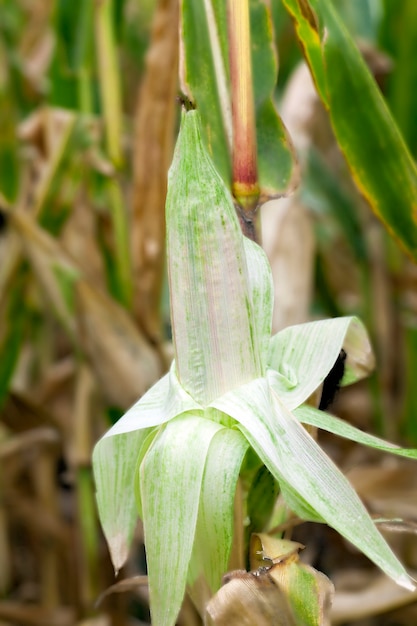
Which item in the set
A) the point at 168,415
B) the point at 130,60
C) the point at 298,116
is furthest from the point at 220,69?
the point at 130,60

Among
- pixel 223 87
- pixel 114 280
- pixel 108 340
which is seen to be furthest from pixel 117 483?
pixel 114 280

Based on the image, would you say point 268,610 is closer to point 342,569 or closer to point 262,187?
point 262,187

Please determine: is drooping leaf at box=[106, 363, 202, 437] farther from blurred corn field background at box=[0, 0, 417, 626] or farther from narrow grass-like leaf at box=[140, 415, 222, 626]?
blurred corn field background at box=[0, 0, 417, 626]

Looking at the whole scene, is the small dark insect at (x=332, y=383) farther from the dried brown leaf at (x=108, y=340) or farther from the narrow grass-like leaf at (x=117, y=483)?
the dried brown leaf at (x=108, y=340)

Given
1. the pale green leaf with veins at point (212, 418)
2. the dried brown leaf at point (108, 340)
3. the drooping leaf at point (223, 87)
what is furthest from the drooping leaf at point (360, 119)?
the dried brown leaf at point (108, 340)

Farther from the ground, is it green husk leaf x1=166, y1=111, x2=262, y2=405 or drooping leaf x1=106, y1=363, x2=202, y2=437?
green husk leaf x1=166, y1=111, x2=262, y2=405

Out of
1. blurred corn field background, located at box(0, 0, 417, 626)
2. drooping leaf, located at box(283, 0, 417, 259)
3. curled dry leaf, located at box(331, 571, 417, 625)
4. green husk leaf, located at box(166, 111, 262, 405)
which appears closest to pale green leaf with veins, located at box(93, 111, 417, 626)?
green husk leaf, located at box(166, 111, 262, 405)
